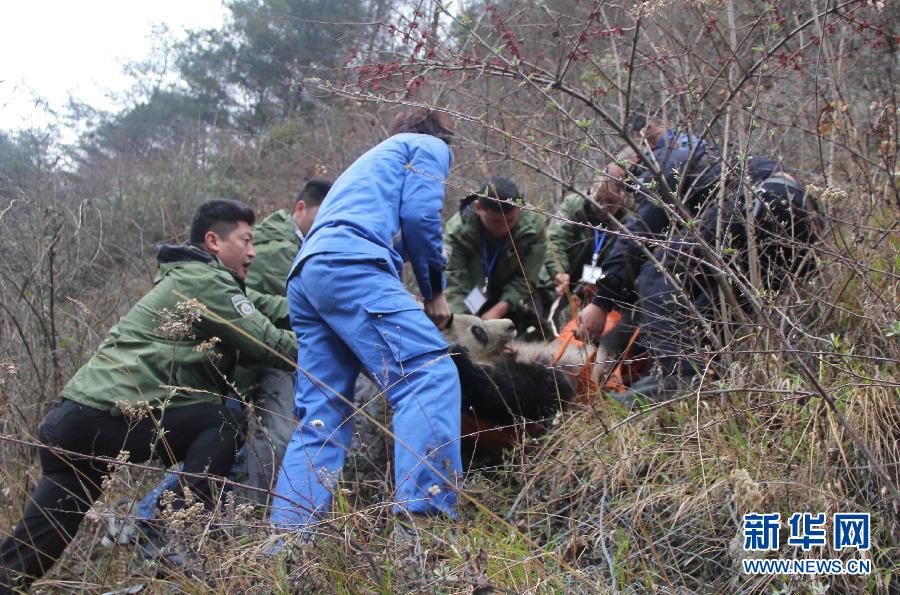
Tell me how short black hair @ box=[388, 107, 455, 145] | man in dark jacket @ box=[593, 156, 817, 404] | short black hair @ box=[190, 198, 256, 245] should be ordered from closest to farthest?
man in dark jacket @ box=[593, 156, 817, 404]
short black hair @ box=[388, 107, 455, 145]
short black hair @ box=[190, 198, 256, 245]

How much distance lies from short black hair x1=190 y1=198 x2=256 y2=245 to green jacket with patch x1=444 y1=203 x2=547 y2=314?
178 cm

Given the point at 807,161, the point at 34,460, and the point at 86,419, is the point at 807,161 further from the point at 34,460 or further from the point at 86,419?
the point at 34,460

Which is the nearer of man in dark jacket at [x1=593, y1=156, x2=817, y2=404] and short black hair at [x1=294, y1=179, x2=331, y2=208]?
man in dark jacket at [x1=593, y1=156, x2=817, y2=404]

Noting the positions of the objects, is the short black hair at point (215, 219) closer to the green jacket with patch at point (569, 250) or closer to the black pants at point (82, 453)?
the black pants at point (82, 453)

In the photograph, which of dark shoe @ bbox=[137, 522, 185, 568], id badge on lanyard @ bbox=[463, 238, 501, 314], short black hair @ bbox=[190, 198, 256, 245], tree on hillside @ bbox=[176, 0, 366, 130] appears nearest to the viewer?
dark shoe @ bbox=[137, 522, 185, 568]

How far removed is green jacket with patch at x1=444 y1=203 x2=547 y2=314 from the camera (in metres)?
5.31

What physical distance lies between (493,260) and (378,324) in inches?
94.9

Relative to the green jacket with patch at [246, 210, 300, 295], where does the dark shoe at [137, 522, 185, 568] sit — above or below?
below

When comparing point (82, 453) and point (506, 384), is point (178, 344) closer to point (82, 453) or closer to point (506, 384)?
point (82, 453)

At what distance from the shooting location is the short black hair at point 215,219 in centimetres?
393

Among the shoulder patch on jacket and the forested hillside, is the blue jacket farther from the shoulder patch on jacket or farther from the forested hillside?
the shoulder patch on jacket

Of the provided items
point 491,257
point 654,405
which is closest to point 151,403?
point 654,405

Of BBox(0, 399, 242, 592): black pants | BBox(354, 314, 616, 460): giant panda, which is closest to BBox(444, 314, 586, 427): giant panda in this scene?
BBox(354, 314, 616, 460): giant panda

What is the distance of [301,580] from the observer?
7.17 ft
